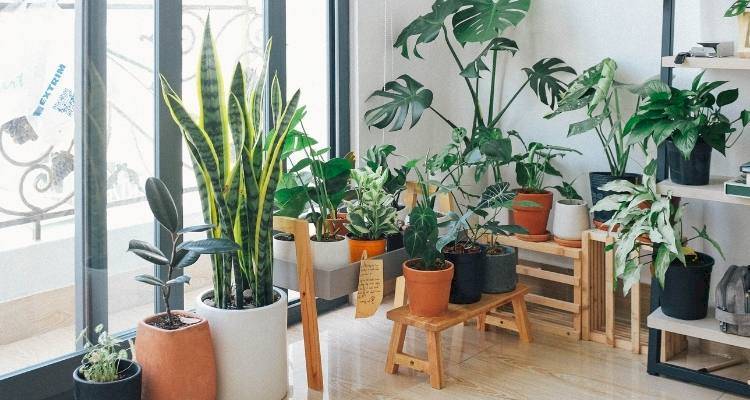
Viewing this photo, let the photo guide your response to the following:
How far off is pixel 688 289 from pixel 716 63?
743 millimetres

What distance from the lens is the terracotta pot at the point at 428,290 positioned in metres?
2.98

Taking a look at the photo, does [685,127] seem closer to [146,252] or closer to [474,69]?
[474,69]

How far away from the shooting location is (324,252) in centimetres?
299

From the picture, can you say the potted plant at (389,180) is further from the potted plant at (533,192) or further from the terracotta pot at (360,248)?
the potted plant at (533,192)

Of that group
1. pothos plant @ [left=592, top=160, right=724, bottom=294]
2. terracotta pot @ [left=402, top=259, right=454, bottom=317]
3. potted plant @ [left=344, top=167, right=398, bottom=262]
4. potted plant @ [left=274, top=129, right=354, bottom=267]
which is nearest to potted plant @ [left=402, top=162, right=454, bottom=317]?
terracotta pot @ [left=402, top=259, right=454, bottom=317]

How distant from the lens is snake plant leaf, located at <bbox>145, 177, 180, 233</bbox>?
258 cm

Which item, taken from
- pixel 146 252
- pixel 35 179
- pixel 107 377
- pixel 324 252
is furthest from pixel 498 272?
pixel 35 179

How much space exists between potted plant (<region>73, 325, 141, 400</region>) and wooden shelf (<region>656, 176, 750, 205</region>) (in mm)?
1751

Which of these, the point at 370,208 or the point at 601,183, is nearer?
the point at 370,208

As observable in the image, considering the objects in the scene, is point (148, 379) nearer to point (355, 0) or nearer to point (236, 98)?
point (236, 98)

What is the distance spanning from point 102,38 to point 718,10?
212cm

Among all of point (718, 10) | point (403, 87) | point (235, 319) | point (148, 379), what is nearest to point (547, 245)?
point (403, 87)

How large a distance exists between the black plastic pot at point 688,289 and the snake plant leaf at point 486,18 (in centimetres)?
109

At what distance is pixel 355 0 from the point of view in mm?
3646
